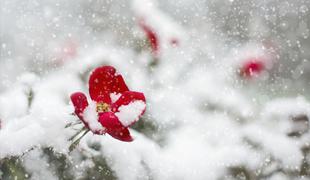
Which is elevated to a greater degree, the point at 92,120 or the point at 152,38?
the point at 152,38

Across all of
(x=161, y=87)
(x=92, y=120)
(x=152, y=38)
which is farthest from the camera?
(x=152, y=38)

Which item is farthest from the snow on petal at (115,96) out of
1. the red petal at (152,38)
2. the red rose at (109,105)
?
the red petal at (152,38)

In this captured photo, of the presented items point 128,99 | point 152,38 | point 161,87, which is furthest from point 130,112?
point 152,38

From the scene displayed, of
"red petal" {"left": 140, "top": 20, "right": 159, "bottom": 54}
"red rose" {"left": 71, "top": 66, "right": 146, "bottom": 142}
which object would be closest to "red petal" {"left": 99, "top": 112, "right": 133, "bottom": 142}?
"red rose" {"left": 71, "top": 66, "right": 146, "bottom": 142}

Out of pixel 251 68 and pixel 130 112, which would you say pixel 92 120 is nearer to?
pixel 130 112

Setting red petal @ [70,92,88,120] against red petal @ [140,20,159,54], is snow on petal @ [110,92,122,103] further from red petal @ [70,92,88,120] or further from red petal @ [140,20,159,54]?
red petal @ [140,20,159,54]

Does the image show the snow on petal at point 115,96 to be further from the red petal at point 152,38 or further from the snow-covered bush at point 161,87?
the red petal at point 152,38

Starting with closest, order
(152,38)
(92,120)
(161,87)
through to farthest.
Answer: (92,120) → (161,87) → (152,38)

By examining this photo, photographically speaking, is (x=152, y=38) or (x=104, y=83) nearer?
(x=104, y=83)

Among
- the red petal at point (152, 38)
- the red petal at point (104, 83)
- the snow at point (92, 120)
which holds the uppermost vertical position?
the red petal at point (152, 38)
